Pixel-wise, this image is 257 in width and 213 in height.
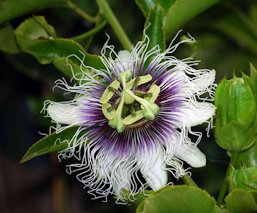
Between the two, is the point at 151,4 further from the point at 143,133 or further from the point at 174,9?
the point at 143,133

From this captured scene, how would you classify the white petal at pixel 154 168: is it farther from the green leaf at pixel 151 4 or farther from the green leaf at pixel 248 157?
the green leaf at pixel 151 4

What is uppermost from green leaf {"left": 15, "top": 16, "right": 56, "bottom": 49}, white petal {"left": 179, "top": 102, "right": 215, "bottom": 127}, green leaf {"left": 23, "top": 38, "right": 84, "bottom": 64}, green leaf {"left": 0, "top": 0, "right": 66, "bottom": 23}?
green leaf {"left": 0, "top": 0, "right": 66, "bottom": 23}

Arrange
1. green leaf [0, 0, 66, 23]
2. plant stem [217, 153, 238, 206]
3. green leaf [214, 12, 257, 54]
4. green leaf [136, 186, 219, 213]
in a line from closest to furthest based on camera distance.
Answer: green leaf [136, 186, 219, 213] → plant stem [217, 153, 238, 206] → green leaf [0, 0, 66, 23] → green leaf [214, 12, 257, 54]

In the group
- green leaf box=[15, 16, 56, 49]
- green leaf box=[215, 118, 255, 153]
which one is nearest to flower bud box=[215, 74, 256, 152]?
green leaf box=[215, 118, 255, 153]

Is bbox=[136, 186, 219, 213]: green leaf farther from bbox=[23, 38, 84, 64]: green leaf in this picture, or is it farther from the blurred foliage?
bbox=[23, 38, 84, 64]: green leaf

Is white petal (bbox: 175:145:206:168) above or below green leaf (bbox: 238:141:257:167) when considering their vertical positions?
above

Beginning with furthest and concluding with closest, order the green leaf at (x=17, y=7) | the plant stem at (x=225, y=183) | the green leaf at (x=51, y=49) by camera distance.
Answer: the green leaf at (x=17, y=7)
the green leaf at (x=51, y=49)
the plant stem at (x=225, y=183)

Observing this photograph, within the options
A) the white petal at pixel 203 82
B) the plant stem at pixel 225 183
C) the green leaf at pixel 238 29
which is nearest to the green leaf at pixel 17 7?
the white petal at pixel 203 82

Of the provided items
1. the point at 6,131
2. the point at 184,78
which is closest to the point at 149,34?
the point at 184,78
